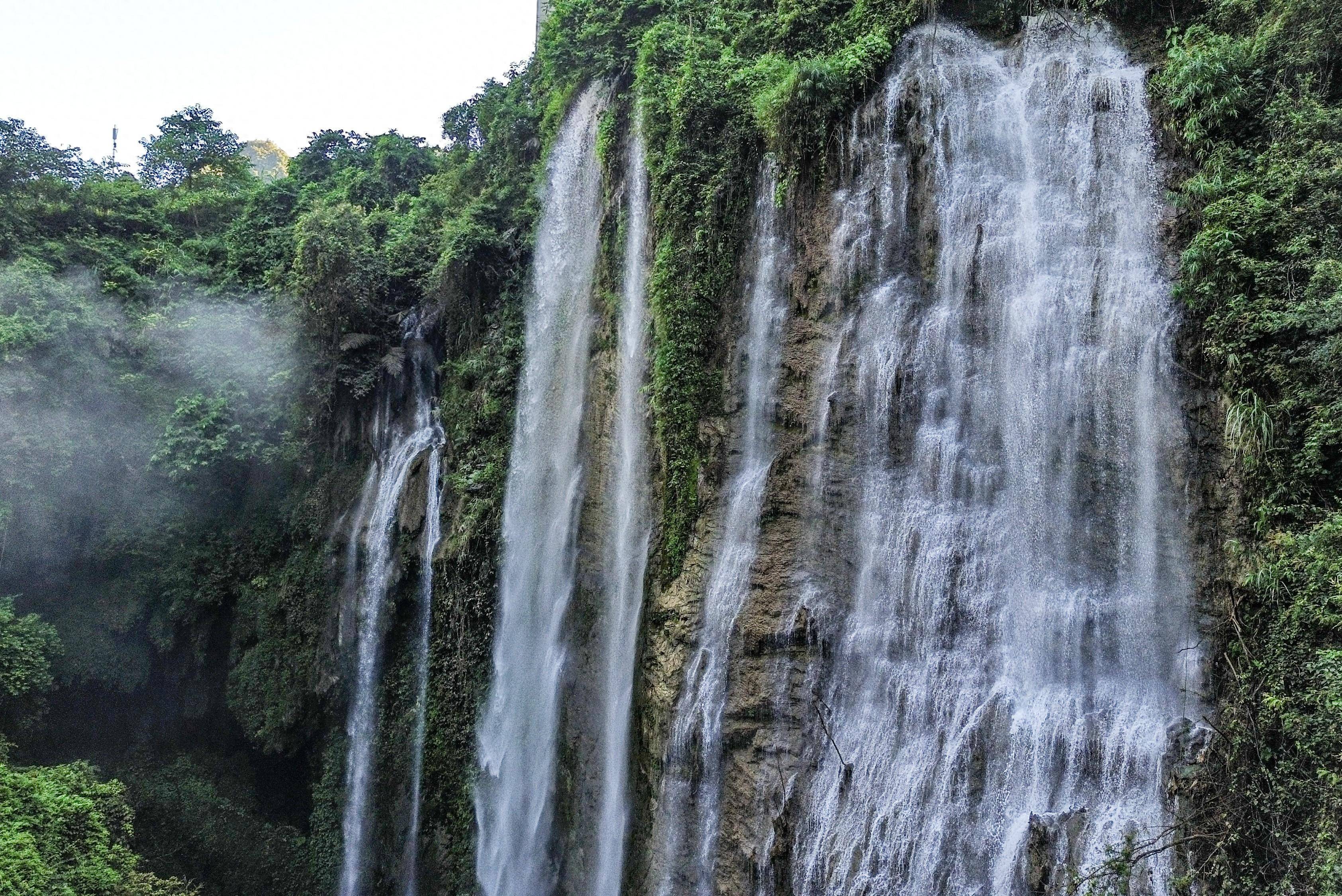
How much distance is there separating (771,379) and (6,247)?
613 inches

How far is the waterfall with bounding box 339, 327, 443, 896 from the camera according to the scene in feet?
46.9

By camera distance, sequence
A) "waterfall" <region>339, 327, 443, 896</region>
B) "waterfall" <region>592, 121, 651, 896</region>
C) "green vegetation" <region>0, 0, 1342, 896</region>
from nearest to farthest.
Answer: "green vegetation" <region>0, 0, 1342, 896</region>, "waterfall" <region>592, 121, 651, 896</region>, "waterfall" <region>339, 327, 443, 896</region>

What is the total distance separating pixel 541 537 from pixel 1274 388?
30.3 feet

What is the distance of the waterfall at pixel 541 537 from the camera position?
12.2 metres

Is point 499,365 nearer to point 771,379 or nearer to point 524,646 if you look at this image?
point 524,646

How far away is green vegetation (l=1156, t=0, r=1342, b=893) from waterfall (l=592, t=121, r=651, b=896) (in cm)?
641

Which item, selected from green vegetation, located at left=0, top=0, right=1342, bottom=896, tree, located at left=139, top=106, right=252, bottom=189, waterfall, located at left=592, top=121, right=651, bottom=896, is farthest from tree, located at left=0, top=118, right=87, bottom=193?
waterfall, located at left=592, top=121, right=651, bottom=896

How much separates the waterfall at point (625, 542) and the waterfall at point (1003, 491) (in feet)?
10.0

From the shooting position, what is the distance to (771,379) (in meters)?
10.3

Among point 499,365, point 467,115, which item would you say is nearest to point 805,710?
point 499,365

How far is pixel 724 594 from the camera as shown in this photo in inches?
388

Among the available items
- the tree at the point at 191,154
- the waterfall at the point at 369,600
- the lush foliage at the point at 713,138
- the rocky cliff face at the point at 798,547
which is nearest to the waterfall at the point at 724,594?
the rocky cliff face at the point at 798,547

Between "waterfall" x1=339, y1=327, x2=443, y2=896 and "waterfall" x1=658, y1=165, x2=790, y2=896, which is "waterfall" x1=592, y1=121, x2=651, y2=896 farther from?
"waterfall" x1=339, y1=327, x2=443, y2=896

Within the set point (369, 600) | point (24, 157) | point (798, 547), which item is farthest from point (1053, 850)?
point (24, 157)
